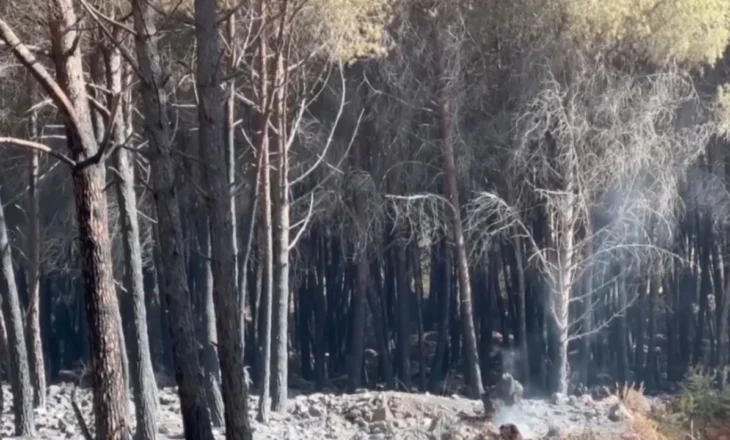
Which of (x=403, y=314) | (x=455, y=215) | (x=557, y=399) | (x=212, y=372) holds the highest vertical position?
(x=455, y=215)

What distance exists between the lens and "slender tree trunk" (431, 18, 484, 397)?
22.3 meters

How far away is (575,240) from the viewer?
74.6ft

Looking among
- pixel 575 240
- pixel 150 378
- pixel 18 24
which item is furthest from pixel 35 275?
pixel 575 240

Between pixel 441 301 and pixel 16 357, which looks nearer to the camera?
pixel 16 357

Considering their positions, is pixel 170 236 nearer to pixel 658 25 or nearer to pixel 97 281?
pixel 97 281

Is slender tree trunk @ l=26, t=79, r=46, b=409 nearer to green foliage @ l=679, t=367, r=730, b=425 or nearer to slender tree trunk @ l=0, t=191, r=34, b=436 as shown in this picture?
slender tree trunk @ l=0, t=191, r=34, b=436

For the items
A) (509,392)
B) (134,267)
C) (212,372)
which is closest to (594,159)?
(509,392)

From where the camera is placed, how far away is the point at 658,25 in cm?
2081

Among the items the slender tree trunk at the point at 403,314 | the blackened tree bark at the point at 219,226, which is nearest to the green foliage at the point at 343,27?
the slender tree trunk at the point at 403,314

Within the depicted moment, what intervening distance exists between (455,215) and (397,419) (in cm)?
629

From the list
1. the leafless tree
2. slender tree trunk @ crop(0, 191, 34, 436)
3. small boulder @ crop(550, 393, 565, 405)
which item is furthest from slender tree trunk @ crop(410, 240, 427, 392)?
slender tree trunk @ crop(0, 191, 34, 436)

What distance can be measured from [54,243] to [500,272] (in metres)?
9.50

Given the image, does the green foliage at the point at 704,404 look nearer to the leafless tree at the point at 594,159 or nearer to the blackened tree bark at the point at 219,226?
the blackened tree bark at the point at 219,226

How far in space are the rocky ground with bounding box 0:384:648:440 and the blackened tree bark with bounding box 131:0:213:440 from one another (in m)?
4.15
